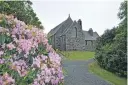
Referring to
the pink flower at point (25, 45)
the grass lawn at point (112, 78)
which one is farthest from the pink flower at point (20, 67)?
the grass lawn at point (112, 78)

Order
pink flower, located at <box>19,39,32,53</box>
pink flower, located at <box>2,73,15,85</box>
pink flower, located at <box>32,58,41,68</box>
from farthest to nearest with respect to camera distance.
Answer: pink flower, located at <box>19,39,32,53</box> < pink flower, located at <box>32,58,41,68</box> < pink flower, located at <box>2,73,15,85</box>

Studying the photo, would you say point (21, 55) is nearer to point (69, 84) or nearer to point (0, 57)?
point (0, 57)

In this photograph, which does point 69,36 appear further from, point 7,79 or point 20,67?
point 7,79

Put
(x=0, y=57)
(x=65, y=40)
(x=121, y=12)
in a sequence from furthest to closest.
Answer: (x=65, y=40), (x=121, y=12), (x=0, y=57)

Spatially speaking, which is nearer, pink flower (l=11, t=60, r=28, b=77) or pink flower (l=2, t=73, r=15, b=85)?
pink flower (l=2, t=73, r=15, b=85)

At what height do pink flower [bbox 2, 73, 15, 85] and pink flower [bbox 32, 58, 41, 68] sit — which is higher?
pink flower [bbox 32, 58, 41, 68]

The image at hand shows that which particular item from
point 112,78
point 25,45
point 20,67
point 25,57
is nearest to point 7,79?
point 20,67

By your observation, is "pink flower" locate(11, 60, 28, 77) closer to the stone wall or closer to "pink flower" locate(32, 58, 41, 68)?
"pink flower" locate(32, 58, 41, 68)

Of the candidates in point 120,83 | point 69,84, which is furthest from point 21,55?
point 120,83

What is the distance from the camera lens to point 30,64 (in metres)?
3.92

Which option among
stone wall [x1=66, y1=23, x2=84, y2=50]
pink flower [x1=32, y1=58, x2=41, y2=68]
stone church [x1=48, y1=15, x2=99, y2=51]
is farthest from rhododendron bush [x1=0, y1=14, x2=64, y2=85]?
stone wall [x1=66, y1=23, x2=84, y2=50]

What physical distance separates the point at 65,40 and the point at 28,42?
53.6m

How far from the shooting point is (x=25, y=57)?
3.92 m

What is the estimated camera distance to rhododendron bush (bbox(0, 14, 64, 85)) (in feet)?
11.7
